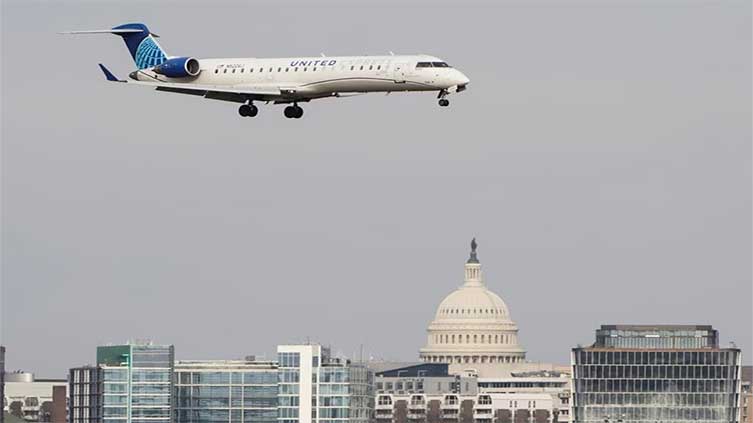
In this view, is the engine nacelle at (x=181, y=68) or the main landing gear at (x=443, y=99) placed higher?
the engine nacelle at (x=181, y=68)

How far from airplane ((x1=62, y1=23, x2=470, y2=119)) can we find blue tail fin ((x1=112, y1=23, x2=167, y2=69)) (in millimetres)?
749

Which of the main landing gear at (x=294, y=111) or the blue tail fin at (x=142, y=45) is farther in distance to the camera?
the blue tail fin at (x=142, y=45)

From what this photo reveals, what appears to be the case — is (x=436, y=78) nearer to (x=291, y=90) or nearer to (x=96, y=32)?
(x=291, y=90)

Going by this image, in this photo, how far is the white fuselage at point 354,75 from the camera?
15125cm

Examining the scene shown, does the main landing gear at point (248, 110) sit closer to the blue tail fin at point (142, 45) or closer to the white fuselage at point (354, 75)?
the white fuselage at point (354, 75)

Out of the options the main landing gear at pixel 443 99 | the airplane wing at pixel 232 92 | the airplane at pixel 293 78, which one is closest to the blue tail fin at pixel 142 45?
the airplane at pixel 293 78

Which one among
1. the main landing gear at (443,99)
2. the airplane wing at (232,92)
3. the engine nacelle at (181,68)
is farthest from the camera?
the engine nacelle at (181,68)

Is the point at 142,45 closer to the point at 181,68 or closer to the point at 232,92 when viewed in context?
the point at 181,68

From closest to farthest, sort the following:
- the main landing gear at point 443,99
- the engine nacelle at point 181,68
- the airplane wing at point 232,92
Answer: the main landing gear at point 443,99, the airplane wing at point 232,92, the engine nacelle at point 181,68

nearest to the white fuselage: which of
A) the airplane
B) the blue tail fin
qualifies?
the airplane

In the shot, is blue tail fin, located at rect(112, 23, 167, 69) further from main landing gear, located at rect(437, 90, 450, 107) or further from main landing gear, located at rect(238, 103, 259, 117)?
main landing gear, located at rect(437, 90, 450, 107)

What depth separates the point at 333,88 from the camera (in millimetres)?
152375

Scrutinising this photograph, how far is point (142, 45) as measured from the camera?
166 metres

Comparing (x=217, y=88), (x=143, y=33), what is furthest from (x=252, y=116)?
(x=143, y=33)
